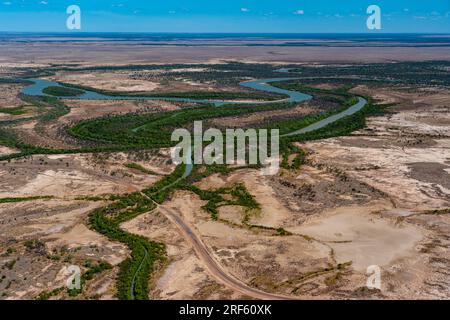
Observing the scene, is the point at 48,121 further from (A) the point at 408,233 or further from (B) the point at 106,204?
(A) the point at 408,233

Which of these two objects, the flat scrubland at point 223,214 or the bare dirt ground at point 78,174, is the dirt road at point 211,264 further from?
the bare dirt ground at point 78,174

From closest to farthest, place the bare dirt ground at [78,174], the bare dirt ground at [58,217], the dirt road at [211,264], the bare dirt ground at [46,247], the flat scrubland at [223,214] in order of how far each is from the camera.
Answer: the dirt road at [211,264] → the bare dirt ground at [46,247] → the flat scrubland at [223,214] → the bare dirt ground at [58,217] → the bare dirt ground at [78,174]

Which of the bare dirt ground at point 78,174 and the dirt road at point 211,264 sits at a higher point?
the bare dirt ground at point 78,174

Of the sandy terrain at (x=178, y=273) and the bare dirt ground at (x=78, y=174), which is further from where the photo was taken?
the bare dirt ground at (x=78, y=174)

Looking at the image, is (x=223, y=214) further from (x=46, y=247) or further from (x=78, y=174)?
(x=78, y=174)

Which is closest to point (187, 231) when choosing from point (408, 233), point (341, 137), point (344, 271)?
point (344, 271)

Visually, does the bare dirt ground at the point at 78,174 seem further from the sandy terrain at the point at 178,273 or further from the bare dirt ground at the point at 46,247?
the sandy terrain at the point at 178,273

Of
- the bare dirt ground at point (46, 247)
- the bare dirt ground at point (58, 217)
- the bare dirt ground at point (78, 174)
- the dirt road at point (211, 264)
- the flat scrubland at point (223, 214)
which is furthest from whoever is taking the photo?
the bare dirt ground at point (78, 174)

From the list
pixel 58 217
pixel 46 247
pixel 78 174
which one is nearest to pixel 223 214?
pixel 58 217

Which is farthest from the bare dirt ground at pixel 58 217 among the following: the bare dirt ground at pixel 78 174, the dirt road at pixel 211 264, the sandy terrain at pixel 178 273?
the dirt road at pixel 211 264
